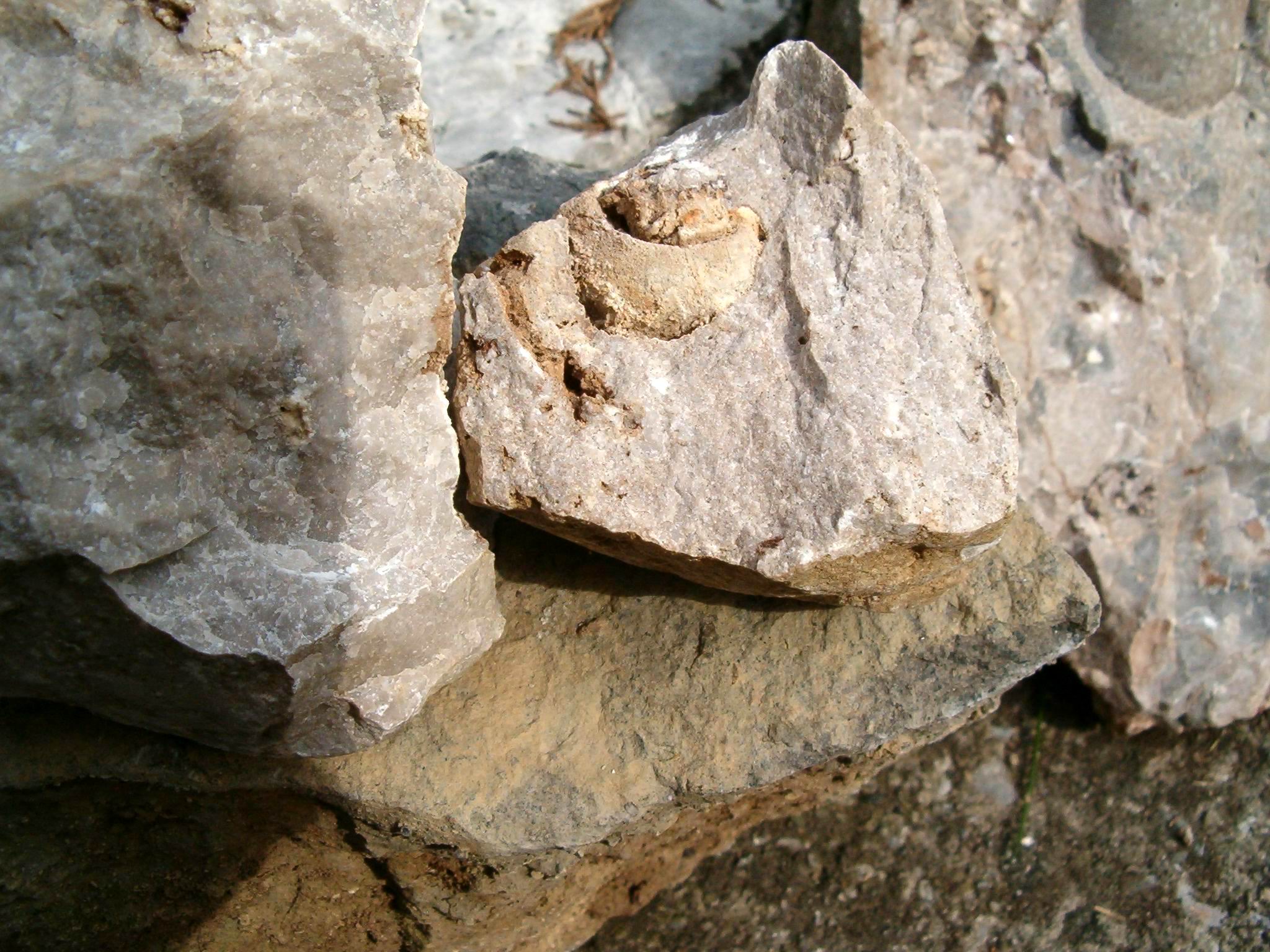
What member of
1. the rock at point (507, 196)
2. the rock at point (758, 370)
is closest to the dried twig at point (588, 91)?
the rock at point (507, 196)

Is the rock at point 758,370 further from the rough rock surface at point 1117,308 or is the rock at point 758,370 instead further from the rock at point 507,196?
the rough rock surface at point 1117,308

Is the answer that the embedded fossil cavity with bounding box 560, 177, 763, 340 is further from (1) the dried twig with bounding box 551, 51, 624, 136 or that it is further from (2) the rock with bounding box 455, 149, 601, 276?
(1) the dried twig with bounding box 551, 51, 624, 136

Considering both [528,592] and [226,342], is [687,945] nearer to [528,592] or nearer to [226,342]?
[528,592]

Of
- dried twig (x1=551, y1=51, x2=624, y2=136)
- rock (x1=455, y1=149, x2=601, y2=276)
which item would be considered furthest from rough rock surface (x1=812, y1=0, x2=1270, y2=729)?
dried twig (x1=551, y1=51, x2=624, y2=136)

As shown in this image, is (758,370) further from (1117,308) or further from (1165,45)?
(1165,45)

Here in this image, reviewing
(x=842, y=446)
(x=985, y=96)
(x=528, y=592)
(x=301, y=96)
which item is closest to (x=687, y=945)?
(x=528, y=592)
